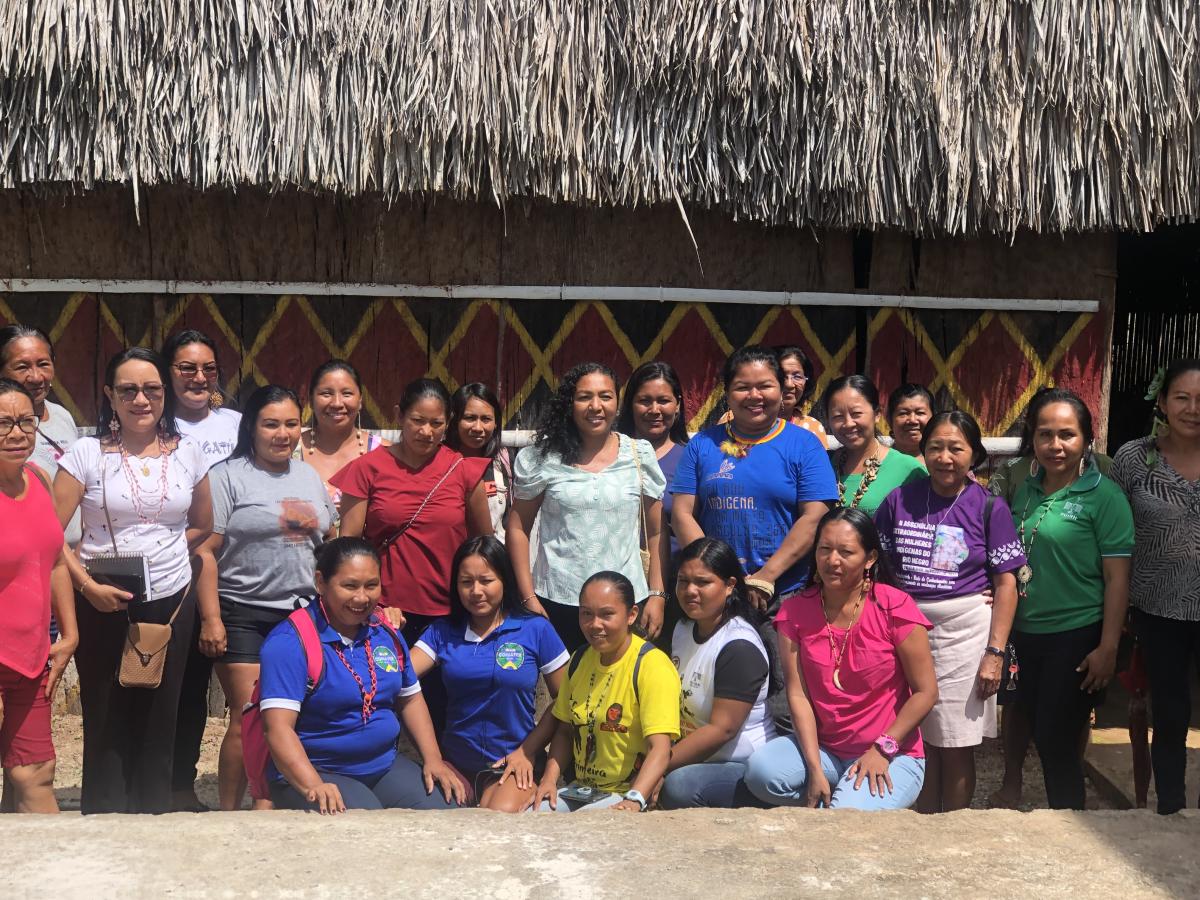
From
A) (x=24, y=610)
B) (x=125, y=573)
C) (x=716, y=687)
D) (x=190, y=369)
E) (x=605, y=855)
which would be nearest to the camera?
(x=605, y=855)

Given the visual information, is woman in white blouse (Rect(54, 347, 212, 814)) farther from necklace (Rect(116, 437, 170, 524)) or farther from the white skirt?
the white skirt

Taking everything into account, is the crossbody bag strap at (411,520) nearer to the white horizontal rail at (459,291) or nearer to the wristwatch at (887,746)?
the white horizontal rail at (459,291)

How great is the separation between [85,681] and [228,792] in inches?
22.6

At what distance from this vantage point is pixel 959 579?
12.7 feet

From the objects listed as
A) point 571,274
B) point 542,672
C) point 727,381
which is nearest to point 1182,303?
point 571,274

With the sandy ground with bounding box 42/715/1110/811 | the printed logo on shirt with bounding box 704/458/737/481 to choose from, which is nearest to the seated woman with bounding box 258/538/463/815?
the printed logo on shirt with bounding box 704/458/737/481

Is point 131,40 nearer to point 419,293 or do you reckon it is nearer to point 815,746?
point 419,293

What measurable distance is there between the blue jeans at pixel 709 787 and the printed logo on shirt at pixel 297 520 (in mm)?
1373

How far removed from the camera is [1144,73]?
492cm

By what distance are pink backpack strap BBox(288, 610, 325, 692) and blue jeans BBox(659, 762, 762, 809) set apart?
1.07m

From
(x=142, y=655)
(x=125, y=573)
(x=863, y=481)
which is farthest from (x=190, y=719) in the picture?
(x=863, y=481)

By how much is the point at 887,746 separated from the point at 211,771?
2812mm

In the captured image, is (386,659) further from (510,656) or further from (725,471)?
(725,471)

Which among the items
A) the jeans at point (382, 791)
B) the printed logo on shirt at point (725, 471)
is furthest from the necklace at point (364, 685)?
the printed logo on shirt at point (725, 471)
